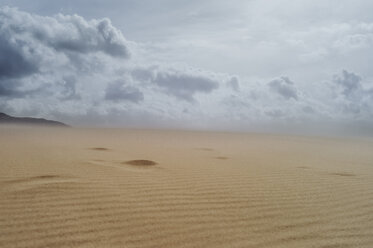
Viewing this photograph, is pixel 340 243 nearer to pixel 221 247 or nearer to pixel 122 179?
pixel 221 247

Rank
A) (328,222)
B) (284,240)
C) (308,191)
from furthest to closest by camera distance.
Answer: (308,191) < (328,222) < (284,240)

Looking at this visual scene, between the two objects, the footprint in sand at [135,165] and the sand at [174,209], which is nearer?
the sand at [174,209]

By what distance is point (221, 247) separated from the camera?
9.61 feet

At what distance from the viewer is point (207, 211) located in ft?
12.6

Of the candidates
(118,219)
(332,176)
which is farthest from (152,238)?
(332,176)

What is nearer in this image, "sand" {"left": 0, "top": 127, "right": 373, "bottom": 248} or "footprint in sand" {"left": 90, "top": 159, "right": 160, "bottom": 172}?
"sand" {"left": 0, "top": 127, "right": 373, "bottom": 248}

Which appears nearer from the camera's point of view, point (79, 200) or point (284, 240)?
point (284, 240)

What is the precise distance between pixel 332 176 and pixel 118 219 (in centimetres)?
495

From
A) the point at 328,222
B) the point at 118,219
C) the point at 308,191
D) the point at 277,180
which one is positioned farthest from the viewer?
the point at 277,180

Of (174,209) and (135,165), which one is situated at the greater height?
(135,165)

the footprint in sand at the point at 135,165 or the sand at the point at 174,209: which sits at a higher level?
the footprint in sand at the point at 135,165

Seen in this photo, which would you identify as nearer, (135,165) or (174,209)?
(174,209)

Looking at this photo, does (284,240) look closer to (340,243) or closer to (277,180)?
(340,243)

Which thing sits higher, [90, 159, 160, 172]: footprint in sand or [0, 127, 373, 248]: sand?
[90, 159, 160, 172]: footprint in sand
